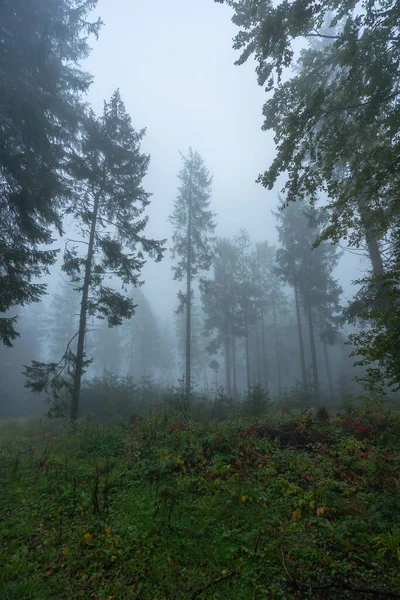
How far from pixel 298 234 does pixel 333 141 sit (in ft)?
59.9

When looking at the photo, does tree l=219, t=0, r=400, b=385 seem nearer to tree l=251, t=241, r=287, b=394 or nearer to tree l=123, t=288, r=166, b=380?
tree l=251, t=241, r=287, b=394

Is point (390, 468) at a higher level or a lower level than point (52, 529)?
higher

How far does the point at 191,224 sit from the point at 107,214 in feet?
30.2

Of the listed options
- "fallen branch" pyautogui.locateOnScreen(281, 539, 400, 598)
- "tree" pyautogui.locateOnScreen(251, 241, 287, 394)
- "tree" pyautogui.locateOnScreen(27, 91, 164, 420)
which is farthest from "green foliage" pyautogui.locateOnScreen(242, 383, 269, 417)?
"tree" pyautogui.locateOnScreen(251, 241, 287, 394)

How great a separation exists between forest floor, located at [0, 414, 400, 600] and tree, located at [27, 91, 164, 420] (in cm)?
657

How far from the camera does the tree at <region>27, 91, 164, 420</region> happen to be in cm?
1262

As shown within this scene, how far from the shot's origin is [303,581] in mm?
3312

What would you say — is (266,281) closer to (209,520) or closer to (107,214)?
(107,214)

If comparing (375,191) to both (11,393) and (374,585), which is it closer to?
(374,585)

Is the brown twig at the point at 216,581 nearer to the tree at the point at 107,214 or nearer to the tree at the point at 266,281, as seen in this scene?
the tree at the point at 107,214

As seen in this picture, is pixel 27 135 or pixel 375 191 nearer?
pixel 375 191

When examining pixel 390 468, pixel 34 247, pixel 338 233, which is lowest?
pixel 390 468

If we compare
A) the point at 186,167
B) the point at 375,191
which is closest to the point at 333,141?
the point at 375,191

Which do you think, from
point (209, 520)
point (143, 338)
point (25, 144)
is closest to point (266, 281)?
point (143, 338)
